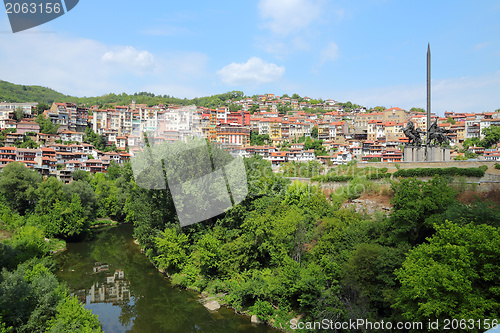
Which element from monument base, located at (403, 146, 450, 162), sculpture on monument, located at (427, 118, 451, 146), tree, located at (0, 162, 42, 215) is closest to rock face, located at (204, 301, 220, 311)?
monument base, located at (403, 146, 450, 162)

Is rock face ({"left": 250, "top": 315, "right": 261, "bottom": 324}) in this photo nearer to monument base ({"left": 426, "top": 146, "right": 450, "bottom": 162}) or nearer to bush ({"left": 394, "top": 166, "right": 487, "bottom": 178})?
bush ({"left": 394, "top": 166, "right": 487, "bottom": 178})

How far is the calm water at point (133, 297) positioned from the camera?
841 centimetres

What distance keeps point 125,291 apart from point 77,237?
277 inches

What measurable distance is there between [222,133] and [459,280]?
3478cm

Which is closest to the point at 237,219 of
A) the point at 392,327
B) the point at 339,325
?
the point at 339,325

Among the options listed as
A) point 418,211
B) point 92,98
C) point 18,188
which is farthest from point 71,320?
point 92,98

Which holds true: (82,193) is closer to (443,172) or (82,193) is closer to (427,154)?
(427,154)

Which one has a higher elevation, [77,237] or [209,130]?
[209,130]

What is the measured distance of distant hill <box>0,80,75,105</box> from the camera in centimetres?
5266

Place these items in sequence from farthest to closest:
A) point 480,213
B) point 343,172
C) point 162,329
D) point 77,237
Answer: point 77,237
point 343,172
point 162,329
point 480,213

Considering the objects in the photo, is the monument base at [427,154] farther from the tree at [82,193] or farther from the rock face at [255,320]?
the tree at [82,193]

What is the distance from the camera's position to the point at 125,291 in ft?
34.4

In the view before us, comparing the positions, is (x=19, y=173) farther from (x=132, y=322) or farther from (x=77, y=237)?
(x=132, y=322)

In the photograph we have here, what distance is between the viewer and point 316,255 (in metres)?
8.90
